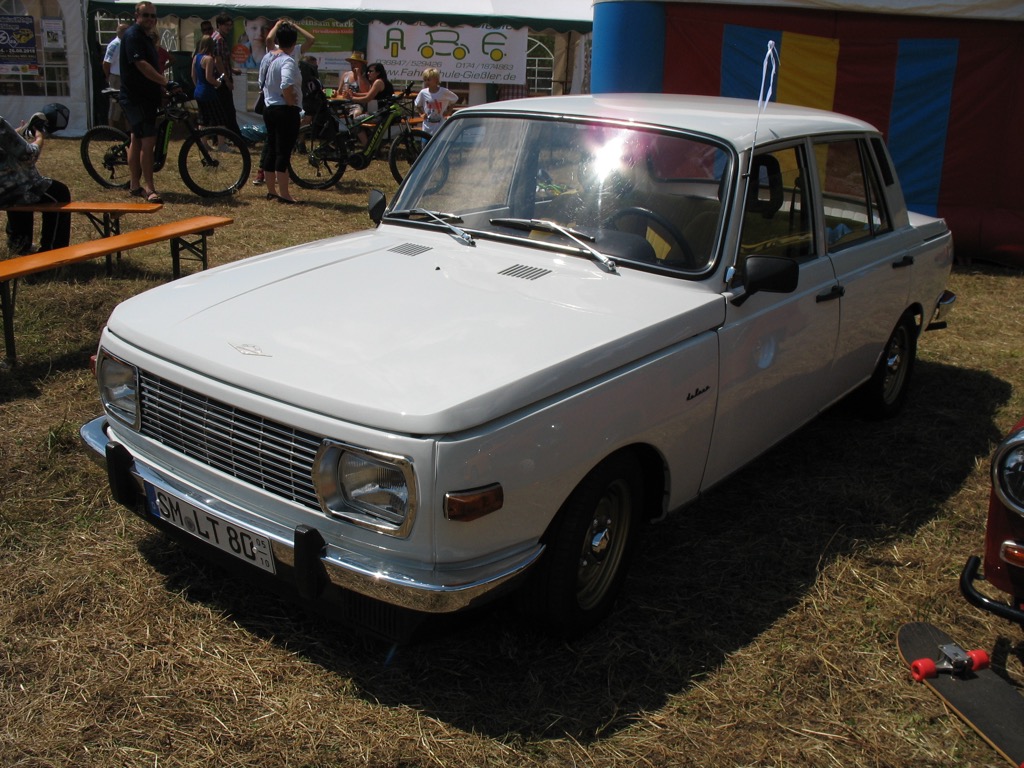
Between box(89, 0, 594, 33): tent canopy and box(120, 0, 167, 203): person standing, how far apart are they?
7.67 metres

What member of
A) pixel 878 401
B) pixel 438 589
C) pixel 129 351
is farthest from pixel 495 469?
pixel 878 401

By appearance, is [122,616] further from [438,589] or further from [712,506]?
[712,506]

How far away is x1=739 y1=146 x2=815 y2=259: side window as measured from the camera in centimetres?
373

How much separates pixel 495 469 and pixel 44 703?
5.06ft

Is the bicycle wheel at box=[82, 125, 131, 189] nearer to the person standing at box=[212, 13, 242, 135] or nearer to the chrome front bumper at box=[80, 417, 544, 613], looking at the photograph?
the person standing at box=[212, 13, 242, 135]

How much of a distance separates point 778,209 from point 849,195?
84cm

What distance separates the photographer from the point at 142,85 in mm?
9781

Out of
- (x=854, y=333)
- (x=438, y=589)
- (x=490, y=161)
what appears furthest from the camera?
(x=854, y=333)

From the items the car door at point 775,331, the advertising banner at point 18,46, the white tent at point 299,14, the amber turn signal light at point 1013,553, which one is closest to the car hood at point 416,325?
the car door at point 775,331

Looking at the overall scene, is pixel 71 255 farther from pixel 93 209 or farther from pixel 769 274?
pixel 769 274

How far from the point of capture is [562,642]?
3.20m

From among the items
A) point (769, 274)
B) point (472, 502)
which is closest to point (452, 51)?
point (769, 274)

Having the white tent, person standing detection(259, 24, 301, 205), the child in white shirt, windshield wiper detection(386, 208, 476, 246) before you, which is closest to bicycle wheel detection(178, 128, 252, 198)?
person standing detection(259, 24, 301, 205)

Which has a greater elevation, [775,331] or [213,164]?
[775,331]
